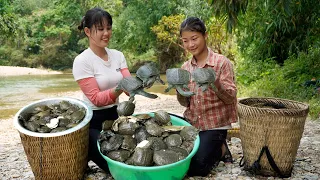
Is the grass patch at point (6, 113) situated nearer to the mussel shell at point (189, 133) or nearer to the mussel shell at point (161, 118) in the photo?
the mussel shell at point (161, 118)

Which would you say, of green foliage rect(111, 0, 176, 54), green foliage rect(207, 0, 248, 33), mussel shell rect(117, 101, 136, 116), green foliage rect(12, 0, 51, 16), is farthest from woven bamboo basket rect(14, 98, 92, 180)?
green foliage rect(12, 0, 51, 16)

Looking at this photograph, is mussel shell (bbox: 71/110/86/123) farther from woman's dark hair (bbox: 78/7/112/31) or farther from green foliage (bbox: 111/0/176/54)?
green foliage (bbox: 111/0/176/54)

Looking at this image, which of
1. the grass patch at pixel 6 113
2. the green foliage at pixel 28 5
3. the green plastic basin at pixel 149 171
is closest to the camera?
the green plastic basin at pixel 149 171

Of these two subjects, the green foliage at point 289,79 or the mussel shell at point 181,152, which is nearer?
the mussel shell at point 181,152

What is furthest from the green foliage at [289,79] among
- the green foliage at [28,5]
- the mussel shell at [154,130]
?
the green foliage at [28,5]

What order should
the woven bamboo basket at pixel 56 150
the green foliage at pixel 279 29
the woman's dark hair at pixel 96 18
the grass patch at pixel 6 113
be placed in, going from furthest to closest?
the grass patch at pixel 6 113 → the green foliage at pixel 279 29 → the woman's dark hair at pixel 96 18 → the woven bamboo basket at pixel 56 150

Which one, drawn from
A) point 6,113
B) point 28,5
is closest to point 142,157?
point 6,113

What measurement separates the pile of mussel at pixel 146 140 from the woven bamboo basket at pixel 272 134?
1.49ft

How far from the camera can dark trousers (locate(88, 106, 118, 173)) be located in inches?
97.9

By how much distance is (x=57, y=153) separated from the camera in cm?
215

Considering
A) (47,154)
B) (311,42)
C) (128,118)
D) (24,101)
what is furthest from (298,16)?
(24,101)

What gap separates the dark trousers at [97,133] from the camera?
8.16 ft

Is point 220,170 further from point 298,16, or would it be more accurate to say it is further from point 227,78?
point 298,16

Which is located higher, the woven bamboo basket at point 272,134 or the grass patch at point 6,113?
the woven bamboo basket at point 272,134
